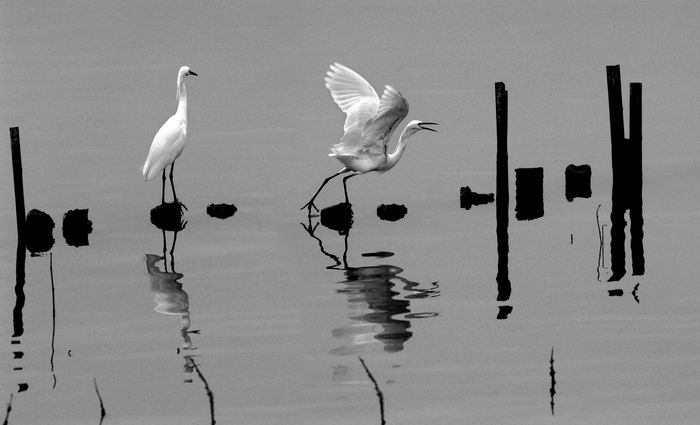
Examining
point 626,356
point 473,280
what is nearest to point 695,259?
point 473,280

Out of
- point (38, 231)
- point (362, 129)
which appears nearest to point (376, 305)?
point (362, 129)

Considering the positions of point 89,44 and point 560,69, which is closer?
point 560,69

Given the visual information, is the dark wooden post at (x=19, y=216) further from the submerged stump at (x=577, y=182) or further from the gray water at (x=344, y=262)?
the submerged stump at (x=577, y=182)

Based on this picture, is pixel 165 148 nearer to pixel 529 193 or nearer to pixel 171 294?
pixel 171 294

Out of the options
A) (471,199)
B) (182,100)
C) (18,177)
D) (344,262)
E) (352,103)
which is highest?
(182,100)

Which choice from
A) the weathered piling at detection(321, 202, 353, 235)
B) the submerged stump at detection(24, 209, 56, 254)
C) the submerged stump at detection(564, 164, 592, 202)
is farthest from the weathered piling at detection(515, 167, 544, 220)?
the submerged stump at detection(24, 209, 56, 254)

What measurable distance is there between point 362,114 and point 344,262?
9.41ft

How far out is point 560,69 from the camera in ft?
154

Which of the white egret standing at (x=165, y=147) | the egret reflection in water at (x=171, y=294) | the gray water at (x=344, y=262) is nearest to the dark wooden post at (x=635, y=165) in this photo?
the gray water at (x=344, y=262)

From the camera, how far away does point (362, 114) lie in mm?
24891

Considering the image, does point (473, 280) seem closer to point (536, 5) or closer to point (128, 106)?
point (128, 106)

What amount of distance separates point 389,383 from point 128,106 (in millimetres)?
27860

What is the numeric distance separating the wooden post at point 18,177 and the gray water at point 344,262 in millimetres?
482

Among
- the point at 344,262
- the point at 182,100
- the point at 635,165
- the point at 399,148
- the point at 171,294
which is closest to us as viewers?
the point at 171,294
